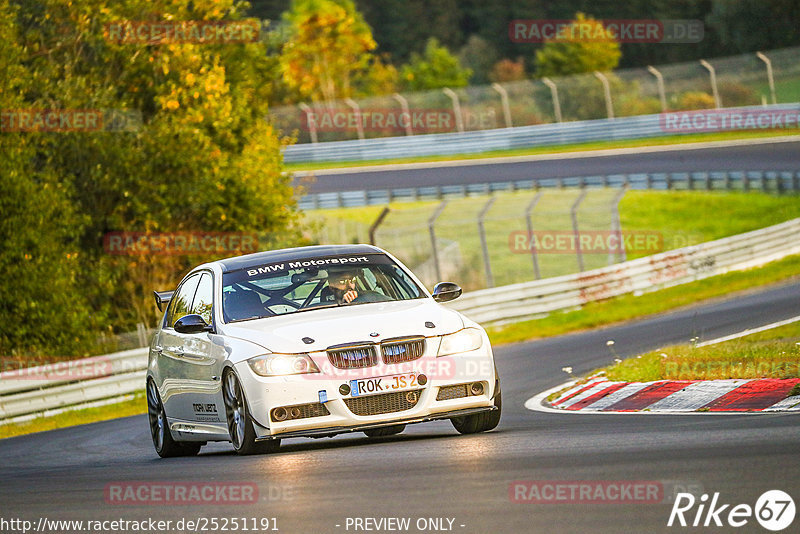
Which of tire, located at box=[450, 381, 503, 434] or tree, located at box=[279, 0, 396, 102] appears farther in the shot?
tree, located at box=[279, 0, 396, 102]

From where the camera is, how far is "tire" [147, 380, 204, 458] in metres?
11.7

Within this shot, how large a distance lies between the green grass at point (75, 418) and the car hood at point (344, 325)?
9.76 m

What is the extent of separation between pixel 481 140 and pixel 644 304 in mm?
27791

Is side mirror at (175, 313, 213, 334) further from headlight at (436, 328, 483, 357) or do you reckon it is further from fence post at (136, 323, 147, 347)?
fence post at (136, 323, 147, 347)

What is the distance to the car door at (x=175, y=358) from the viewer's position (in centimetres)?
1126

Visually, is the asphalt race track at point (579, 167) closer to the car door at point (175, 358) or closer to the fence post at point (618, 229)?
the fence post at point (618, 229)

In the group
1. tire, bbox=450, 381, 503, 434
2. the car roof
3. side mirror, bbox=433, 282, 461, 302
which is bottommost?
tire, bbox=450, 381, 503, 434

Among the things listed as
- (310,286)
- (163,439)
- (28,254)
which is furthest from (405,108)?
(310,286)

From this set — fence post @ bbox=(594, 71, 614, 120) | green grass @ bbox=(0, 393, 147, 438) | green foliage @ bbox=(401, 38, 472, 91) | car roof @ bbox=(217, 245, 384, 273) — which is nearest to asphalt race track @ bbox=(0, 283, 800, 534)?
car roof @ bbox=(217, 245, 384, 273)

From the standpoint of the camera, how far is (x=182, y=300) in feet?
39.8

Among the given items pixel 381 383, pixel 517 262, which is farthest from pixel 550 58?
pixel 381 383

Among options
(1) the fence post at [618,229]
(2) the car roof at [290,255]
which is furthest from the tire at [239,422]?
(1) the fence post at [618,229]

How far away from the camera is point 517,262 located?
1367 inches

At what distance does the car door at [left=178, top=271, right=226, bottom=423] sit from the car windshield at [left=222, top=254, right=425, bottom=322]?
23 centimetres
